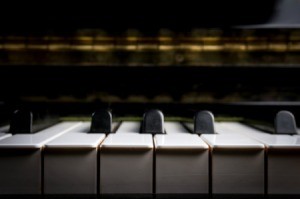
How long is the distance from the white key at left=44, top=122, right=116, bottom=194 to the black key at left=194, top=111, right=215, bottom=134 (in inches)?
20.5

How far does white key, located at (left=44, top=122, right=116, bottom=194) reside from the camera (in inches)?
35.7

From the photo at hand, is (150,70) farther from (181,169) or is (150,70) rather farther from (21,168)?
(21,168)

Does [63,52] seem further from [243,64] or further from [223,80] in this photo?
[243,64]

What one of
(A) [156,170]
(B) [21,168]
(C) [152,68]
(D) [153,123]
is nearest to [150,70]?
(C) [152,68]

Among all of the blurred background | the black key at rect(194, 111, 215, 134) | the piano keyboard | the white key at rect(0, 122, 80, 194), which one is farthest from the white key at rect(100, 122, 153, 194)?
the blurred background

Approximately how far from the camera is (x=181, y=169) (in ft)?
3.03

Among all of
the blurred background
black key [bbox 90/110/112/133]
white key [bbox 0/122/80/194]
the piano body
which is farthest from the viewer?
the blurred background

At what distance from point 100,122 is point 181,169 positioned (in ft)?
1.56

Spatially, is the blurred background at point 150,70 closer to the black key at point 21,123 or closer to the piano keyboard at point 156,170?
the black key at point 21,123

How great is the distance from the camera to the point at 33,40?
1.56 meters

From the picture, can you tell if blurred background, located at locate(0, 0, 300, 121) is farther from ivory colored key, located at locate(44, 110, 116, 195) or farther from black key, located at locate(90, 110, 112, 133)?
ivory colored key, located at locate(44, 110, 116, 195)

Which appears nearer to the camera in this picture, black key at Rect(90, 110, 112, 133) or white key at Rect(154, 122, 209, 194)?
white key at Rect(154, 122, 209, 194)
